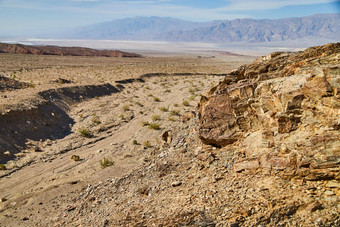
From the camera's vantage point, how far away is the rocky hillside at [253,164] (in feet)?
20.7

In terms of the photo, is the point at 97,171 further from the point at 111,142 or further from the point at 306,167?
the point at 306,167

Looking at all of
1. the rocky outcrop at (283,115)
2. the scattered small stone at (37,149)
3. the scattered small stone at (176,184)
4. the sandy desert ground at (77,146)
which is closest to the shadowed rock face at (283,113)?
the rocky outcrop at (283,115)

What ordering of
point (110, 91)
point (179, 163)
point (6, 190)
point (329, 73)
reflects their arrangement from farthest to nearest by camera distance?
1. point (110, 91)
2. point (6, 190)
3. point (179, 163)
4. point (329, 73)

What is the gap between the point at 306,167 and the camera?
6.55 metres

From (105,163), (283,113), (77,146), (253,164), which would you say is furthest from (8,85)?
(283,113)

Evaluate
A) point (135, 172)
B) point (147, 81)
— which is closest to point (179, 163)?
point (135, 172)

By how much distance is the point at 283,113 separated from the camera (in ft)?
24.2

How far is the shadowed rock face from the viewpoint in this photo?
6.52m

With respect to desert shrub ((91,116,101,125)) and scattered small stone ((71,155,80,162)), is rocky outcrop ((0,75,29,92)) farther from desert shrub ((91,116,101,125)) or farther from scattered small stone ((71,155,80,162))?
scattered small stone ((71,155,80,162))

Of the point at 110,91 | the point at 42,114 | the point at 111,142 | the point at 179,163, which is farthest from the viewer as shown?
the point at 110,91

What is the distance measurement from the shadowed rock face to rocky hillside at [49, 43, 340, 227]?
0.07 feet

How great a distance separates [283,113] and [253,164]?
144 centimetres

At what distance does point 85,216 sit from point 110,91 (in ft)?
76.4

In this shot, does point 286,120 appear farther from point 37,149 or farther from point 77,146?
point 37,149
